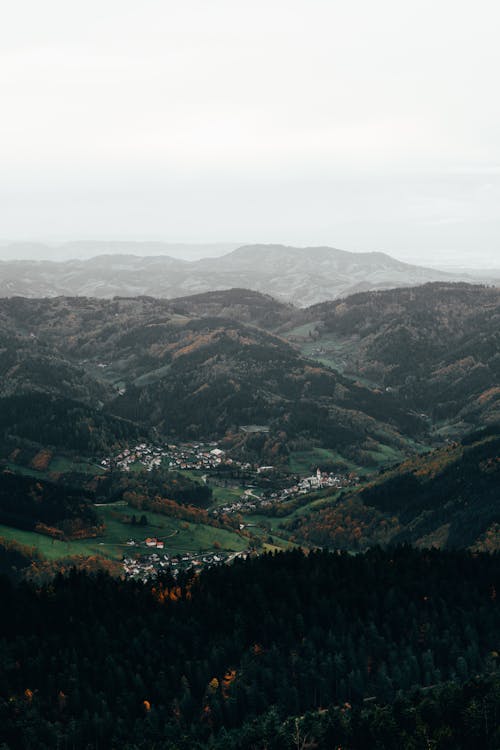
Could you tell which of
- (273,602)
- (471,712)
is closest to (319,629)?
(273,602)

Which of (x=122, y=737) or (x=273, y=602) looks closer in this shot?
(x=122, y=737)

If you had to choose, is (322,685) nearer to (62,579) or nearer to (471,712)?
(471,712)

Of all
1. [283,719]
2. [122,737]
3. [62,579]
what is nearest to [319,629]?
[283,719]

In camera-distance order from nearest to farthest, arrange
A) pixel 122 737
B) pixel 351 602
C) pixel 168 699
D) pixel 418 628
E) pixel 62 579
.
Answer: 1. pixel 122 737
2. pixel 168 699
3. pixel 418 628
4. pixel 351 602
5. pixel 62 579

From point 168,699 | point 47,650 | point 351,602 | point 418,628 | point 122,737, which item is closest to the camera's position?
point 122,737

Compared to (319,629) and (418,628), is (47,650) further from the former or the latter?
(418,628)

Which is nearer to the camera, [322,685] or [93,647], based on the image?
[322,685]
